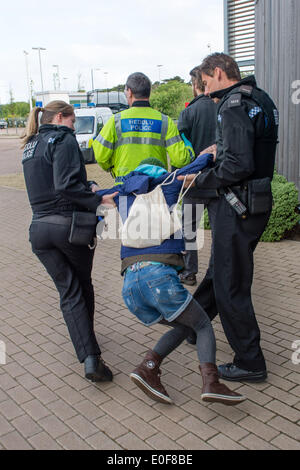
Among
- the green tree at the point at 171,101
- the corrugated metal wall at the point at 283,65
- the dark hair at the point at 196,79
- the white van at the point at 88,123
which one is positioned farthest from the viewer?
the green tree at the point at 171,101

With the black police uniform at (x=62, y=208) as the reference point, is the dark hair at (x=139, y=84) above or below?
above

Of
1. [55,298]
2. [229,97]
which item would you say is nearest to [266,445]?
[229,97]

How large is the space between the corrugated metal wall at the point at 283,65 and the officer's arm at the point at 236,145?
13.9ft

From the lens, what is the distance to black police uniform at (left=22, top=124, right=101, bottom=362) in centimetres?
326

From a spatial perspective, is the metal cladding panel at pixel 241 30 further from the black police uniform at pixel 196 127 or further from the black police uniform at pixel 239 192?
the black police uniform at pixel 239 192

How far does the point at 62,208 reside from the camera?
3.41 metres

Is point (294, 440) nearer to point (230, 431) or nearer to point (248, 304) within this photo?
point (230, 431)

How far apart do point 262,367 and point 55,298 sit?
252 centimetres

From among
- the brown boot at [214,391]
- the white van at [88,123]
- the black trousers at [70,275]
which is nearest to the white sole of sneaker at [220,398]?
the brown boot at [214,391]

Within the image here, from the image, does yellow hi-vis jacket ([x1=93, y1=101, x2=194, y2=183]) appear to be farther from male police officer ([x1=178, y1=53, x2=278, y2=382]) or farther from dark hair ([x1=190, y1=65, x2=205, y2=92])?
dark hair ([x1=190, y1=65, x2=205, y2=92])

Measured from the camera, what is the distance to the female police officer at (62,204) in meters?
3.27

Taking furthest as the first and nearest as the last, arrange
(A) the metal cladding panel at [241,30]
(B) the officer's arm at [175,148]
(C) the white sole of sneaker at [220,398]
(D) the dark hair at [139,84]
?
(A) the metal cladding panel at [241,30], (B) the officer's arm at [175,148], (D) the dark hair at [139,84], (C) the white sole of sneaker at [220,398]

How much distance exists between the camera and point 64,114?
11.4ft
